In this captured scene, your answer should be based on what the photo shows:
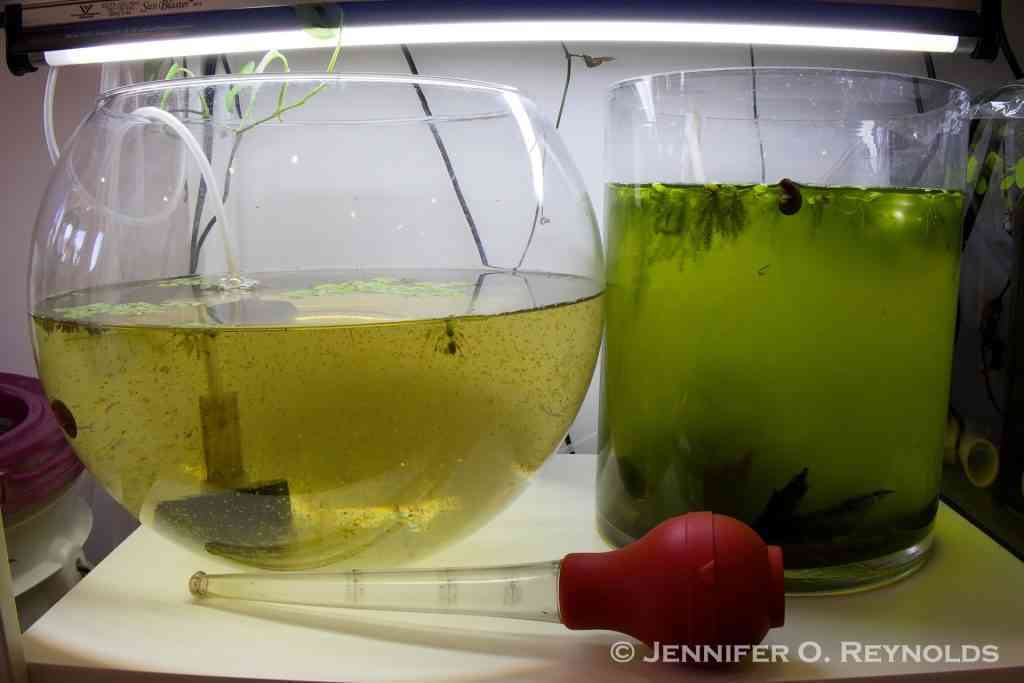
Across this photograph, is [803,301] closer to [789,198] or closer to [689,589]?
[789,198]

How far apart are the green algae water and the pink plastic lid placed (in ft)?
1.33

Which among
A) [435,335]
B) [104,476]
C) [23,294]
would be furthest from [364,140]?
[23,294]

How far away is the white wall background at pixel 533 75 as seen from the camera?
2.19 feet

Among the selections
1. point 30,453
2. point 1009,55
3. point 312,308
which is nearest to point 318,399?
point 312,308

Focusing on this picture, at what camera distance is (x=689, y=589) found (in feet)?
1.10

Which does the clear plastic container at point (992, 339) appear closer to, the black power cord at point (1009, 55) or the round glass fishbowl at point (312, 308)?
the black power cord at point (1009, 55)

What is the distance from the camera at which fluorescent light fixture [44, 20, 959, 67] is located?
1.77 ft

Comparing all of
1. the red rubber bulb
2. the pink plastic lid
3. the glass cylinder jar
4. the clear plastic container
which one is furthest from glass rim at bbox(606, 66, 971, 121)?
the pink plastic lid

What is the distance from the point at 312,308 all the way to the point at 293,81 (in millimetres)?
117

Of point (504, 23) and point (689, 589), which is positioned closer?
point (689, 589)

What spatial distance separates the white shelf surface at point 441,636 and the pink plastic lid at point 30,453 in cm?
12

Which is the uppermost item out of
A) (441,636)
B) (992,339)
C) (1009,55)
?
(1009,55)

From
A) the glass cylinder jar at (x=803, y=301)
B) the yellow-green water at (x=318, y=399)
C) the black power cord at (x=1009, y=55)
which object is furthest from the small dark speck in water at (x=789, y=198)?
the black power cord at (x=1009, y=55)

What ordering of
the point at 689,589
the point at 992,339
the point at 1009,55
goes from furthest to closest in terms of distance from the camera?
the point at 1009,55 < the point at 992,339 < the point at 689,589
